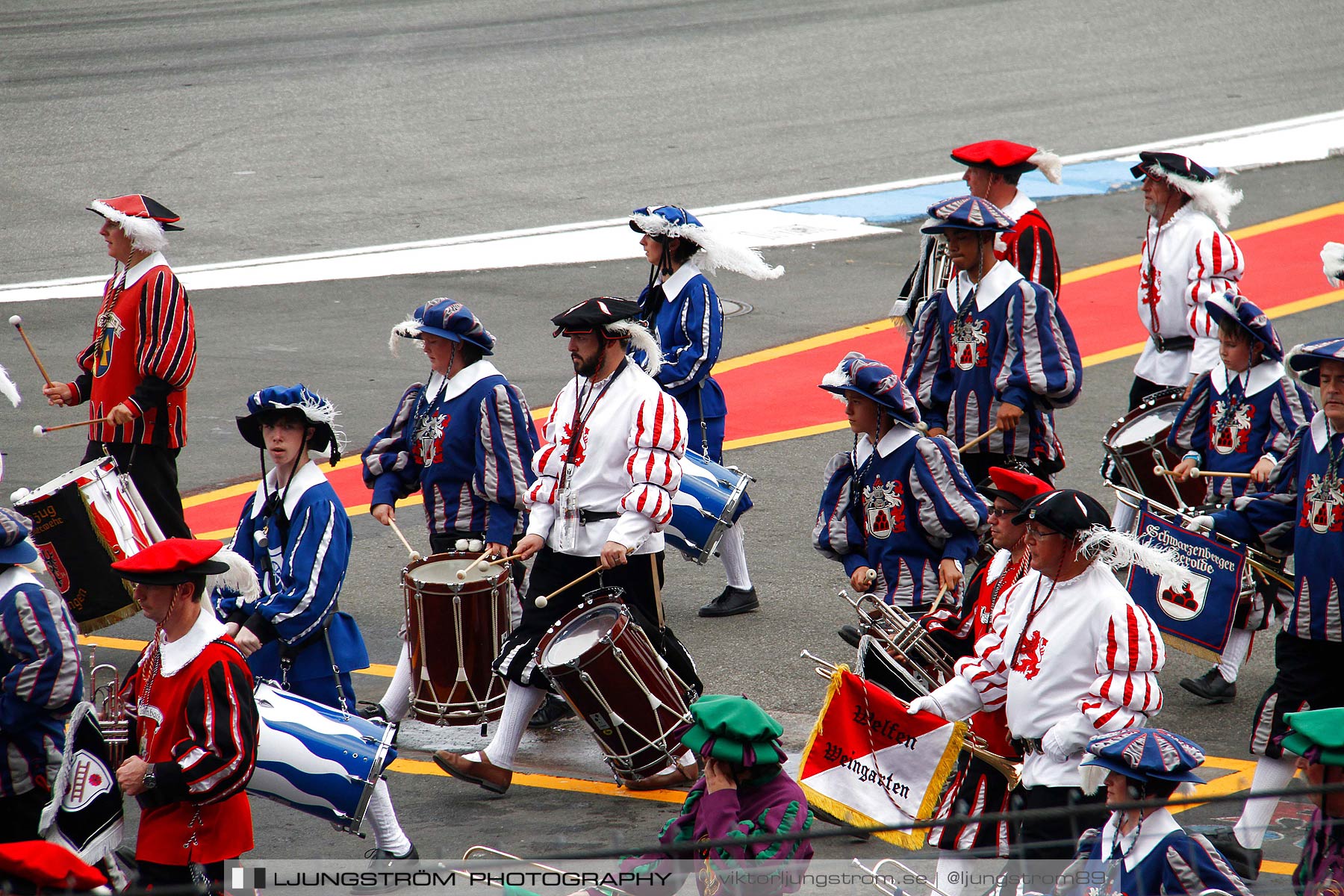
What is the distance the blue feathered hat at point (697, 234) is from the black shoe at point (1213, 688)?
11.1ft

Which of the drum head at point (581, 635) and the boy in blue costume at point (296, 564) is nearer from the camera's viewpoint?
the boy in blue costume at point (296, 564)

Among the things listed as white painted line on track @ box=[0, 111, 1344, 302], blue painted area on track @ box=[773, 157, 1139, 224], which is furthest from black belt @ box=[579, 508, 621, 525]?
blue painted area on track @ box=[773, 157, 1139, 224]

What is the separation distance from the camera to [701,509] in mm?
8508

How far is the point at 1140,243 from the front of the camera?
55.8ft

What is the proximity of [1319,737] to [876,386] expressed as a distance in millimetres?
2737

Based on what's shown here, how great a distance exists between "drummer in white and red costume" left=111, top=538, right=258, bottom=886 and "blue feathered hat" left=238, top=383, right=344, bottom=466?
1.44 meters

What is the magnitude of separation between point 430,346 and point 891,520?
7.80 feet

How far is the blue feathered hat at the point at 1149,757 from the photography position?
184 inches


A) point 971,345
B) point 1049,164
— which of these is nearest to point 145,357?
point 971,345

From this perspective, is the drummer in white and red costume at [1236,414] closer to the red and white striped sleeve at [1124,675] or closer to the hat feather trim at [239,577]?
the red and white striped sleeve at [1124,675]

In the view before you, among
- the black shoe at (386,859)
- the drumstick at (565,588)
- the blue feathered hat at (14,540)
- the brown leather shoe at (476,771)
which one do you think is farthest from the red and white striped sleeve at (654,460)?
the blue feathered hat at (14,540)

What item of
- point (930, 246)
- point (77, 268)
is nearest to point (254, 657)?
point (930, 246)

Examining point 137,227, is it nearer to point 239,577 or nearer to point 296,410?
point 296,410

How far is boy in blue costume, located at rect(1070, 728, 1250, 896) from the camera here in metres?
4.50
